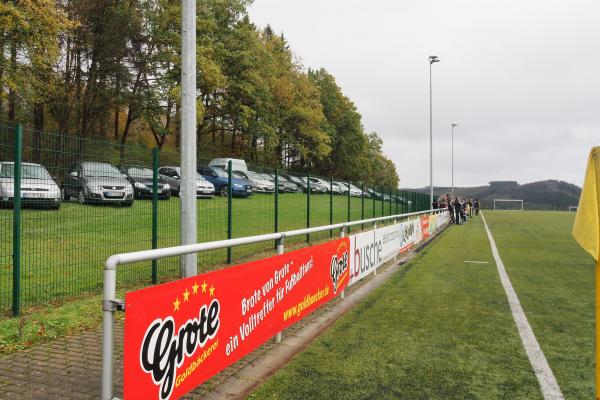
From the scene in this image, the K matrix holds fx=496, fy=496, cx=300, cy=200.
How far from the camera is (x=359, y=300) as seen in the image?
7.51m

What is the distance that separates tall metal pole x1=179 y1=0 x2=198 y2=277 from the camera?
19.4 feet

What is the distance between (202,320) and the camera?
3.37 meters

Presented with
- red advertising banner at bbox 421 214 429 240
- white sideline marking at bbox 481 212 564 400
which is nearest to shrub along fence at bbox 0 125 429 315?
white sideline marking at bbox 481 212 564 400

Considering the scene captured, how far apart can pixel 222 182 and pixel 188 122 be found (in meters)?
6.68

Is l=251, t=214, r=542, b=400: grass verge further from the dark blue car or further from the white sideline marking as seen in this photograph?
the dark blue car

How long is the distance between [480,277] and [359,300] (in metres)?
3.51

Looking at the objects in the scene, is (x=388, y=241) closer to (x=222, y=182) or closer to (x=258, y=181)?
(x=258, y=181)

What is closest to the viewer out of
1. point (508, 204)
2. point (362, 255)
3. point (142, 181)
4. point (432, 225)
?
point (142, 181)

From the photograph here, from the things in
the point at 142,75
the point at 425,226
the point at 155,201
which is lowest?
the point at 425,226

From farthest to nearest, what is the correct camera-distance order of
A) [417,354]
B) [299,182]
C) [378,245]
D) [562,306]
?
[299,182] < [378,245] < [562,306] < [417,354]

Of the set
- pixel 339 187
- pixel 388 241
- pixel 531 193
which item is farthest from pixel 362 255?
pixel 531 193

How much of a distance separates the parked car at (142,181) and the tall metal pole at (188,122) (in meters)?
1.73

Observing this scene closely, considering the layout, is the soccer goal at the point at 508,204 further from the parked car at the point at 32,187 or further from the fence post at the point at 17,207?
the fence post at the point at 17,207

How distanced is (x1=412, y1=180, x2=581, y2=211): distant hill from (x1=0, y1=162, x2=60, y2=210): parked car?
95.8 meters
